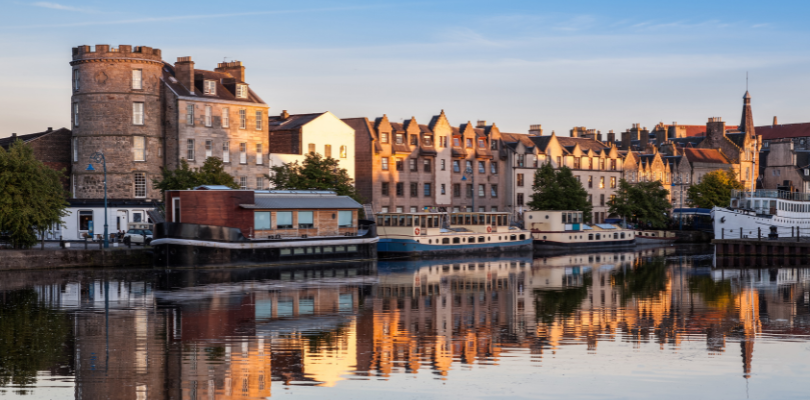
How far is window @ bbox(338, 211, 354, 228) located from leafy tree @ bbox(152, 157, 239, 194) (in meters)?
9.80

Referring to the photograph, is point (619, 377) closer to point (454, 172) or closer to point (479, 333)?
point (479, 333)

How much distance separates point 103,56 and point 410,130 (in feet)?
110

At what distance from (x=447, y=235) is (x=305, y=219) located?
15.9 m

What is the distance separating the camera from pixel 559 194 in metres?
98.8

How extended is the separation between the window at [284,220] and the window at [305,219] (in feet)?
2.86

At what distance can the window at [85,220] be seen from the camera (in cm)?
7481

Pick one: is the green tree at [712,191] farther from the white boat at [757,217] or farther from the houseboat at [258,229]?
the houseboat at [258,229]

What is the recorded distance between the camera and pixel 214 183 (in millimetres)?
71000

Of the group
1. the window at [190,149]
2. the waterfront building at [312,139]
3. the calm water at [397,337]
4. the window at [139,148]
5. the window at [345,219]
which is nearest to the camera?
the calm water at [397,337]

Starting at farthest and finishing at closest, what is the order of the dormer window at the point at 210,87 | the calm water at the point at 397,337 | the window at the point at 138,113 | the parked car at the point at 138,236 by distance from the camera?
the dormer window at the point at 210,87 < the window at the point at 138,113 < the parked car at the point at 138,236 < the calm water at the point at 397,337

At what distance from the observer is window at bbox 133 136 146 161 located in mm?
77375

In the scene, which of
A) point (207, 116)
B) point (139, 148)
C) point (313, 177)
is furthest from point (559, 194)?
point (139, 148)

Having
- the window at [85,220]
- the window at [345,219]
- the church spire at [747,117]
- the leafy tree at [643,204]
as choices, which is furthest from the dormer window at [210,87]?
the church spire at [747,117]

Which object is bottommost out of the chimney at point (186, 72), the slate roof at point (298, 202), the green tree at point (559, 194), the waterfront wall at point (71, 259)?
the waterfront wall at point (71, 259)
